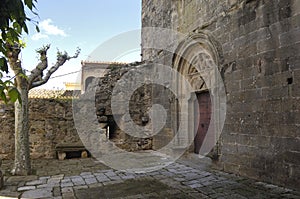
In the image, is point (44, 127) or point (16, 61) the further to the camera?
point (44, 127)

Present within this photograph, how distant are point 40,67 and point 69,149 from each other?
2.65 metres

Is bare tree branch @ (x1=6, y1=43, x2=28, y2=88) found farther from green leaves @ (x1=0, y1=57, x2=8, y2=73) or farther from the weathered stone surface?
green leaves @ (x1=0, y1=57, x2=8, y2=73)

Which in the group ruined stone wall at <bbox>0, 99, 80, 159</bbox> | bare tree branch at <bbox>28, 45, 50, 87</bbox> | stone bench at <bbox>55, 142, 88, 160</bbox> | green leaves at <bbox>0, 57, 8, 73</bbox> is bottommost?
stone bench at <bbox>55, 142, 88, 160</bbox>

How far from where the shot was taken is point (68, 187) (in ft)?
13.7

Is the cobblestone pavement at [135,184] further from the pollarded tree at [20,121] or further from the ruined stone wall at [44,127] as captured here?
the ruined stone wall at [44,127]

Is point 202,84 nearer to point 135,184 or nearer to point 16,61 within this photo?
point 135,184

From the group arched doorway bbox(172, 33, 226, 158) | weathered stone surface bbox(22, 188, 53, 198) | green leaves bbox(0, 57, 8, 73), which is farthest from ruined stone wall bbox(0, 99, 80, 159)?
green leaves bbox(0, 57, 8, 73)

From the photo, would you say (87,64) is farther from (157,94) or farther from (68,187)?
(68,187)

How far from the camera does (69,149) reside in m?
6.92

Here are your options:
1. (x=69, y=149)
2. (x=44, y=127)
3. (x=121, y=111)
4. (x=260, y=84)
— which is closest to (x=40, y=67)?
(x=44, y=127)

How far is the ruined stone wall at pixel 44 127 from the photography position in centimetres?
658

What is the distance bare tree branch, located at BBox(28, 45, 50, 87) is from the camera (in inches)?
206

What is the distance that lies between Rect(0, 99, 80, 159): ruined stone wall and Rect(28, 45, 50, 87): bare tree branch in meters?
1.73

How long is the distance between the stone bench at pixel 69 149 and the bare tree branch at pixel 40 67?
2246 millimetres
